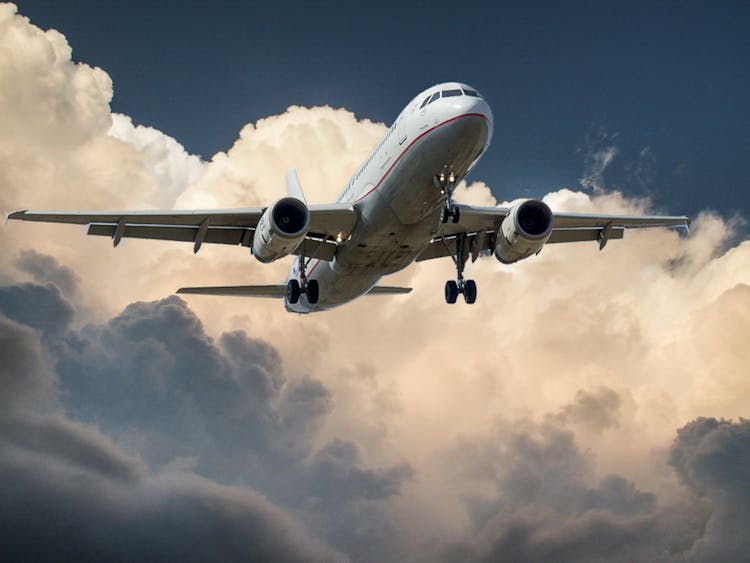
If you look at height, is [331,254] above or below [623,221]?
below

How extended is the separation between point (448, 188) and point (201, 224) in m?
9.70

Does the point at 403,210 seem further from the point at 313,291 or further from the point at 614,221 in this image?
the point at 614,221

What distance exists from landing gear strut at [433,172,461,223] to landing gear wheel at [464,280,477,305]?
6.87 meters

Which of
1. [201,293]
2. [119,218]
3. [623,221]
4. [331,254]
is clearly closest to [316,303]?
[331,254]

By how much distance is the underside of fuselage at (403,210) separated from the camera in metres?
22.5

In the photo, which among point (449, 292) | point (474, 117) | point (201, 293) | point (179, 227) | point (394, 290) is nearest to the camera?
point (474, 117)

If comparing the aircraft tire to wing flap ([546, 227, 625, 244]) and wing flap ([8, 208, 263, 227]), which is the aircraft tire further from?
wing flap ([546, 227, 625, 244])

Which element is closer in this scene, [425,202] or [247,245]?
[425,202]

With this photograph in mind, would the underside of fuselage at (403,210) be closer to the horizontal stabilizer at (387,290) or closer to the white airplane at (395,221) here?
the white airplane at (395,221)

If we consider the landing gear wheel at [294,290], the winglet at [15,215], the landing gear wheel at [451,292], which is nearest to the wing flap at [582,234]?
the landing gear wheel at [451,292]

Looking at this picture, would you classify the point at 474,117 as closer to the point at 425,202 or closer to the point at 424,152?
the point at 424,152

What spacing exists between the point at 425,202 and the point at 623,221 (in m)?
11.6

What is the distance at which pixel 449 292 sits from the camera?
31.1 metres

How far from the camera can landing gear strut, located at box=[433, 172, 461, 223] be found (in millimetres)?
23609
